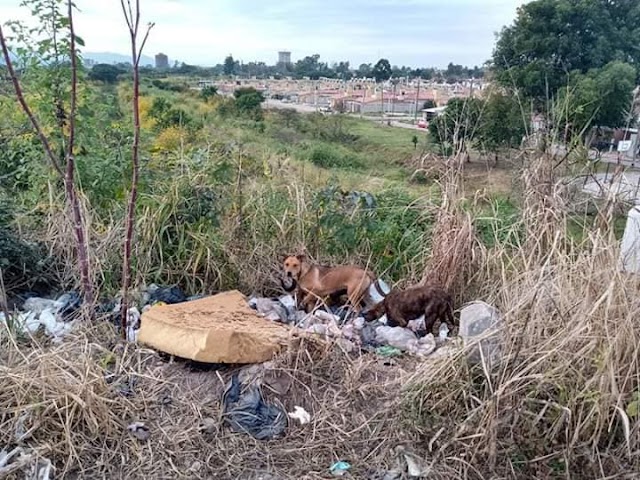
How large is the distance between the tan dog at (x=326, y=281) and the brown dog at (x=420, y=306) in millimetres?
166

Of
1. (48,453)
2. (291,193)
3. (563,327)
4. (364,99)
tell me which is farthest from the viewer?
(364,99)

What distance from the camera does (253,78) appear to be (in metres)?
37.2

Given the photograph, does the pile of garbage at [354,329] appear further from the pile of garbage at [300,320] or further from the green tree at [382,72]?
the green tree at [382,72]

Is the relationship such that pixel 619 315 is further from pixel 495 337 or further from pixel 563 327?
pixel 495 337

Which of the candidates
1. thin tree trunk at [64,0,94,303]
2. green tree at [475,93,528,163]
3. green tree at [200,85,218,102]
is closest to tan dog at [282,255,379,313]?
thin tree trunk at [64,0,94,303]

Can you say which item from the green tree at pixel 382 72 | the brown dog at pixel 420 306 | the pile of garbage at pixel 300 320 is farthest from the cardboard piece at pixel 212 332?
the green tree at pixel 382 72

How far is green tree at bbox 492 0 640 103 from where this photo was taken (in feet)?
50.7

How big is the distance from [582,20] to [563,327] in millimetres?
17694

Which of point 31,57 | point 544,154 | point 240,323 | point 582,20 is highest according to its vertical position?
point 582,20

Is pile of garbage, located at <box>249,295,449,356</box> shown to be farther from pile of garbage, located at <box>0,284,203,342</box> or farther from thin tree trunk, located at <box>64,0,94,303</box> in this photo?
thin tree trunk, located at <box>64,0,94,303</box>

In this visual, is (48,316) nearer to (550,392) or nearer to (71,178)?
(71,178)

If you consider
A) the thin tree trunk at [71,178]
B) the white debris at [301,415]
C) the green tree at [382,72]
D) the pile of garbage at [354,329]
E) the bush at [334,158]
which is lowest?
the bush at [334,158]

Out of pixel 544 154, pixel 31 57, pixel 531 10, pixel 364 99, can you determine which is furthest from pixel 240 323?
pixel 364 99

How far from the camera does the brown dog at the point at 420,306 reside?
2.64 meters
